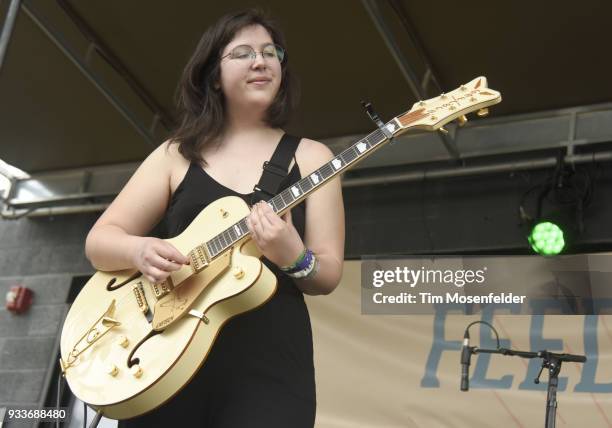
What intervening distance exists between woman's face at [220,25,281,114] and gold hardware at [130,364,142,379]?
577 millimetres

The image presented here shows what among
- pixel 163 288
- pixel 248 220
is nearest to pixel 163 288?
pixel 163 288

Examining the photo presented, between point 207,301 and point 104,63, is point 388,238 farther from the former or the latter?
point 207,301

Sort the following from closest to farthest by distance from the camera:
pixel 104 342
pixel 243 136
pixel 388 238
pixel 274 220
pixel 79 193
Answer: pixel 274 220 < pixel 104 342 < pixel 243 136 < pixel 388 238 < pixel 79 193

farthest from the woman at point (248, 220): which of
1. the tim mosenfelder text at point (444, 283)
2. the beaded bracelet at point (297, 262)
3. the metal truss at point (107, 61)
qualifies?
the tim mosenfelder text at point (444, 283)

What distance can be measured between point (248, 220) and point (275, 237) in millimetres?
76

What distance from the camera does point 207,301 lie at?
1333 millimetres

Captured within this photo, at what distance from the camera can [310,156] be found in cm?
154

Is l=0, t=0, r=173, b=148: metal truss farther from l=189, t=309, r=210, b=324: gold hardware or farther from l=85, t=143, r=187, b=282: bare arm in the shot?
l=189, t=309, r=210, b=324: gold hardware

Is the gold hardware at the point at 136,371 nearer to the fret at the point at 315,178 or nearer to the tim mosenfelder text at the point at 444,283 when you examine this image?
the fret at the point at 315,178

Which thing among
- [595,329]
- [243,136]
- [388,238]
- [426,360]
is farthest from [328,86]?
[243,136]

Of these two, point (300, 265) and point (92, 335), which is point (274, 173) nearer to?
point (300, 265)

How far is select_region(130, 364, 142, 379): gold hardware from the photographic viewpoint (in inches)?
51.2

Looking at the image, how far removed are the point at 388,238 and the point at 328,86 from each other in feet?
3.24

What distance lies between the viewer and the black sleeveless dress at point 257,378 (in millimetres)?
1253
